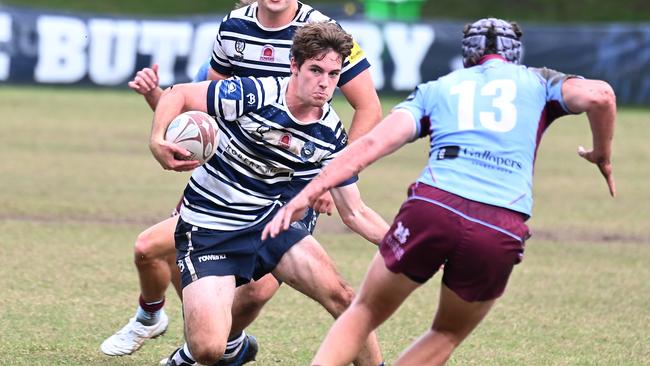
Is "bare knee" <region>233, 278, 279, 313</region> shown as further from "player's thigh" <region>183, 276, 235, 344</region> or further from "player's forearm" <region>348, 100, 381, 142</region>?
"player's forearm" <region>348, 100, 381, 142</region>

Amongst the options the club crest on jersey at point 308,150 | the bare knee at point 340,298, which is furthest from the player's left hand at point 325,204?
the bare knee at point 340,298

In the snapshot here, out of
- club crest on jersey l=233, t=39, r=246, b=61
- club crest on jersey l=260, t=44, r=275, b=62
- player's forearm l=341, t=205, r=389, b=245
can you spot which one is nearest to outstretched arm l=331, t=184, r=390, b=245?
player's forearm l=341, t=205, r=389, b=245

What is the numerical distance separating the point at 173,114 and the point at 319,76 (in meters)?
0.75

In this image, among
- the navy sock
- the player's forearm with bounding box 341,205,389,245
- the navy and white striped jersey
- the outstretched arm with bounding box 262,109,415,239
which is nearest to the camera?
the outstretched arm with bounding box 262,109,415,239

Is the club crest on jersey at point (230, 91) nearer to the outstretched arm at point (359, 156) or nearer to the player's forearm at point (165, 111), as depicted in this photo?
the player's forearm at point (165, 111)

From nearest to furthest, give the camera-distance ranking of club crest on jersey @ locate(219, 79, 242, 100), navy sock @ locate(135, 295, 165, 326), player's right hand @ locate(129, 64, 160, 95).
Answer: club crest on jersey @ locate(219, 79, 242, 100) → player's right hand @ locate(129, 64, 160, 95) → navy sock @ locate(135, 295, 165, 326)

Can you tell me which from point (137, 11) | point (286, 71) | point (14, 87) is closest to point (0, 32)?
point (14, 87)

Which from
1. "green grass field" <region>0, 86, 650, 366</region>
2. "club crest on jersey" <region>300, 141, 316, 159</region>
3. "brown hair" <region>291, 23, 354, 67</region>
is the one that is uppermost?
"brown hair" <region>291, 23, 354, 67</region>

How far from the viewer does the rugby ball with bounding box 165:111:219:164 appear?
19.2ft

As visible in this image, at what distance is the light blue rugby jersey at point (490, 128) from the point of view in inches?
194

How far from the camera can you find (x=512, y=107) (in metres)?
4.92

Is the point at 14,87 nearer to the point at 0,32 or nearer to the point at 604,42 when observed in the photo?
the point at 0,32

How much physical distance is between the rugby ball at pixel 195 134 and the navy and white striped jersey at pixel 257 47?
70 centimetres

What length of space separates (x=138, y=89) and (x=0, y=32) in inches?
734
